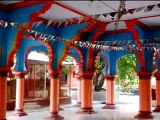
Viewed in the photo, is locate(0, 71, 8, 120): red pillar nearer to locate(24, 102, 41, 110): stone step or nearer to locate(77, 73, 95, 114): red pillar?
locate(77, 73, 95, 114): red pillar

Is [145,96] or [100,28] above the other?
[100,28]

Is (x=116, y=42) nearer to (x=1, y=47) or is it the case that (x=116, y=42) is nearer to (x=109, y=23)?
(x=109, y=23)

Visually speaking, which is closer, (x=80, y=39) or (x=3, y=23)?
A: (x=3, y=23)

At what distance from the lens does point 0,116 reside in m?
8.69

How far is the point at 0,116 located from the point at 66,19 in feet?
13.3

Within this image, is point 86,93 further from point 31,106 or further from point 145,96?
point 31,106

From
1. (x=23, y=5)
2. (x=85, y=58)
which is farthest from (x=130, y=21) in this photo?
(x=23, y=5)

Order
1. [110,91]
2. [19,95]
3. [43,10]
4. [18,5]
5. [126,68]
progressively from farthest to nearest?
[126,68], [110,91], [19,95], [18,5], [43,10]

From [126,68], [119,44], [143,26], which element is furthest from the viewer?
[126,68]

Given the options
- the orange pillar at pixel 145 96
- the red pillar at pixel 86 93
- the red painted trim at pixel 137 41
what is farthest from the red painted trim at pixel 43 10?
the orange pillar at pixel 145 96

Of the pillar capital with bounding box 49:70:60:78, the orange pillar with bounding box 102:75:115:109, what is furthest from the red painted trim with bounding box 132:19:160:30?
the orange pillar with bounding box 102:75:115:109

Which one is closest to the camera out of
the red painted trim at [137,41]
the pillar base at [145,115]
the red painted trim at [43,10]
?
the red painted trim at [43,10]

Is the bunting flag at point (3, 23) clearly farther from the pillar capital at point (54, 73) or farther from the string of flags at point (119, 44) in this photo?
the string of flags at point (119, 44)

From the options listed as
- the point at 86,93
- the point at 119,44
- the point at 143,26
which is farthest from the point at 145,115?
the point at 143,26
